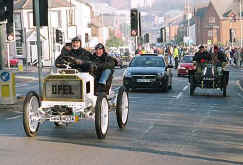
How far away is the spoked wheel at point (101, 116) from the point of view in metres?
9.91

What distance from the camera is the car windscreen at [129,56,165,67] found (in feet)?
78.9

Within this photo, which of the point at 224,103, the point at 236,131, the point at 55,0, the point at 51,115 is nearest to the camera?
the point at 51,115

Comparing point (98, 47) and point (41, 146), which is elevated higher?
point (98, 47)

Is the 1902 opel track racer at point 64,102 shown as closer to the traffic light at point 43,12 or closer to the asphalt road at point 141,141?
the asphalt road at point 141,141

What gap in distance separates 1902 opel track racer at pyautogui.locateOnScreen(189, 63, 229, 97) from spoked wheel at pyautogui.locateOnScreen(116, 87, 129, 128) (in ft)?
28.9

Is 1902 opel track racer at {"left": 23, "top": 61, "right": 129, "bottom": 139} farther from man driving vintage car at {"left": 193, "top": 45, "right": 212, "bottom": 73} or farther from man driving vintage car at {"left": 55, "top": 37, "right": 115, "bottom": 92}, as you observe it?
man driving vintage car at {"left": 193, "top": 45, "right": 212, "bottom": 73}

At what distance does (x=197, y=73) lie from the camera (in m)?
20.6

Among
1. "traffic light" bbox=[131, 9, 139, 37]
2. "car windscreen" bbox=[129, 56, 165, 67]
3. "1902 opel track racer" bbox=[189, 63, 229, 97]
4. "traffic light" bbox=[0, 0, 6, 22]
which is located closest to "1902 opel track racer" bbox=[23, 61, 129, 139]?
"traffic light" bbox=[0, 0, 6, 22]

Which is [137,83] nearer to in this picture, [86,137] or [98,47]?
[98,47]

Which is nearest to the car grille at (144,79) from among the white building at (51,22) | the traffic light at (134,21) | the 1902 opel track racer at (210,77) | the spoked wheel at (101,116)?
the 1902 opel track racer at (210,77)

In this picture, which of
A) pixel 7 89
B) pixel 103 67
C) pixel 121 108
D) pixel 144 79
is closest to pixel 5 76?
pixel 7 89

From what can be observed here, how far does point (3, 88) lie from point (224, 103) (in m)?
7.12

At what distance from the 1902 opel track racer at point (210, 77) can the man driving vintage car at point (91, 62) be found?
9.25 m

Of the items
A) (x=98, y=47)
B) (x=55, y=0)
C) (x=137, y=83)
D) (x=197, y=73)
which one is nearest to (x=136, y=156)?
(x=98, y=47)
